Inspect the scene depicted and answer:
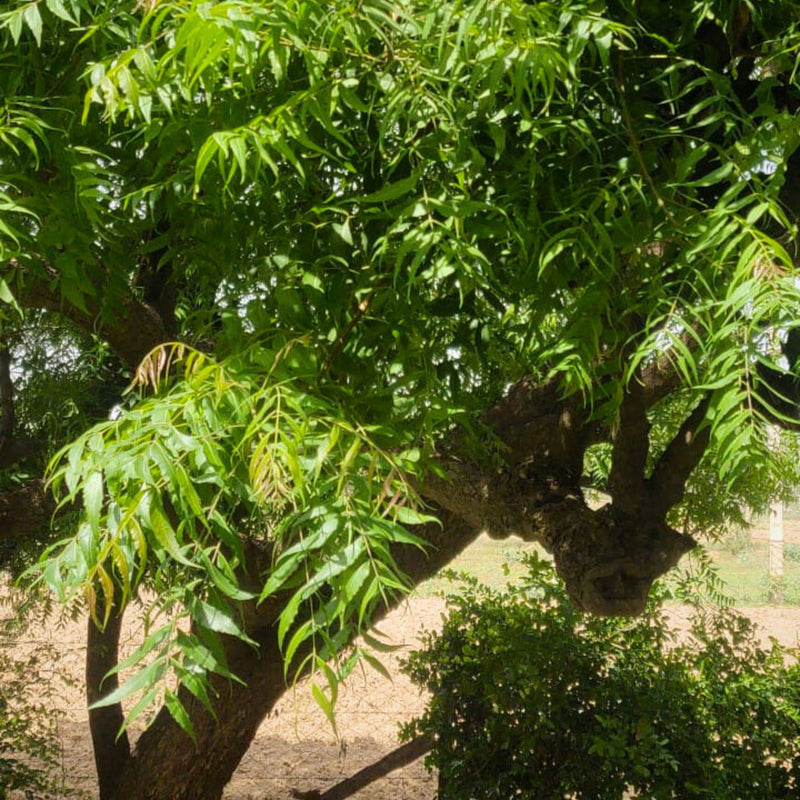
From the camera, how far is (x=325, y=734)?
414 centimetres

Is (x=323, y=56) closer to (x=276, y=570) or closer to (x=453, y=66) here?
(x=453, y=66)

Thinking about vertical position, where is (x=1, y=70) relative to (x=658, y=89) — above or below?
below

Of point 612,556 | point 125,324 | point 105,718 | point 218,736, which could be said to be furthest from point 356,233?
point 105,718

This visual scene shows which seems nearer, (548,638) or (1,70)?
(1,70)

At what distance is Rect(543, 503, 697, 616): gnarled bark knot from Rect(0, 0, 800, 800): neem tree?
0.57 metres

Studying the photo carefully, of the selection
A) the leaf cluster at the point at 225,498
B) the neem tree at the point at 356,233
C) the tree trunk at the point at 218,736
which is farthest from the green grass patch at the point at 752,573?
the leaf cluster at the point at 225,498

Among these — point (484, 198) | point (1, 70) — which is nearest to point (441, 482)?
point (484, 198)

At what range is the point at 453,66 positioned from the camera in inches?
38.2

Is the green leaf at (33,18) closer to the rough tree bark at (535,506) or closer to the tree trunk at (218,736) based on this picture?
the rough tree bark at (535,506)

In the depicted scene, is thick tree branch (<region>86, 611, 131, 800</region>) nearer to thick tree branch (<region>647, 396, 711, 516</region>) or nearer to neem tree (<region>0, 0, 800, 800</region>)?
thick tree branch (<region>647, 396, 711, 516</region>)

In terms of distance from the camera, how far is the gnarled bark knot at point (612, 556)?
193cm

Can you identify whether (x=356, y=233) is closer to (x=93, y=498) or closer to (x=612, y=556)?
(x=93, y=498)

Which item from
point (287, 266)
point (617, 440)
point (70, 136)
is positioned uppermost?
point (617, 440)

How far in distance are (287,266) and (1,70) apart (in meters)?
0.48
